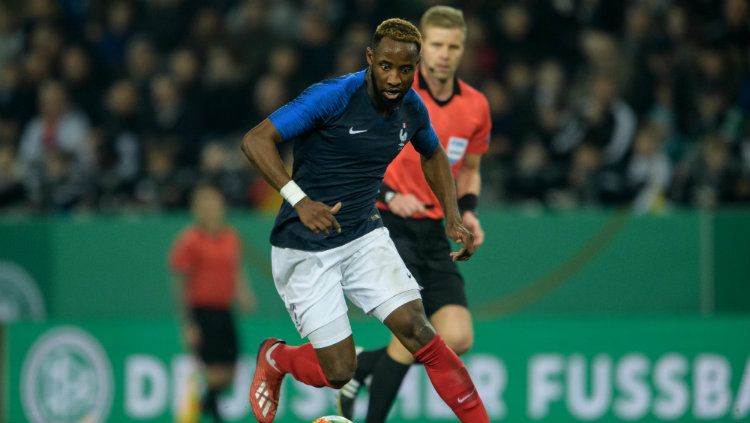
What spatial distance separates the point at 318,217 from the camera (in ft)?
19.0

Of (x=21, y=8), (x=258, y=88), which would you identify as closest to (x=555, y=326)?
(x=258, y=88)

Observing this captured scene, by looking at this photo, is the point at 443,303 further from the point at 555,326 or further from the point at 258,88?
the point at 258,88

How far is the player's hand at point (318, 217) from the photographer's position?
5.77 metres

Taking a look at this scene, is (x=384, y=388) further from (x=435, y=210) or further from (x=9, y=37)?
(x=9, y=37)

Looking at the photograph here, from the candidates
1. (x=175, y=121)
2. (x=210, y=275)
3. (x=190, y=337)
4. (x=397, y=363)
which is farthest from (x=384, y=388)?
(x=175, y=121)

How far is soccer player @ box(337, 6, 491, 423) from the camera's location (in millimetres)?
7371

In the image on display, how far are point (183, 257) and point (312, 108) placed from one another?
5.86 m

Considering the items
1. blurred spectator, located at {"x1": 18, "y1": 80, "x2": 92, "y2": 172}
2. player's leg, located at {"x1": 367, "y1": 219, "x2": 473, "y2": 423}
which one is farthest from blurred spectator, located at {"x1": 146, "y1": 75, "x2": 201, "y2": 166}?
player's leg, located at {"x1": 367, "y1": 219, "x2": 473, "y2": 423}

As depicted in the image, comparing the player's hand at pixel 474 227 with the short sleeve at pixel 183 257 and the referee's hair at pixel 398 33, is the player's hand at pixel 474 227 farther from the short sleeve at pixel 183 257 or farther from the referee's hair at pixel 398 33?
the short sleeve at pixel 183 257

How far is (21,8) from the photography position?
49.1 ft

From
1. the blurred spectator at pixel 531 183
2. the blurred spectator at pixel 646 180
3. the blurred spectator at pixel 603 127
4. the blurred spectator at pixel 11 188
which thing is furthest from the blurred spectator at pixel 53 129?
the blurred spectator at pixel 646 180

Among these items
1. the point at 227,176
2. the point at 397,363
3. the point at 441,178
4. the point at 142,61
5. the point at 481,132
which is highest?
the point at 142,61

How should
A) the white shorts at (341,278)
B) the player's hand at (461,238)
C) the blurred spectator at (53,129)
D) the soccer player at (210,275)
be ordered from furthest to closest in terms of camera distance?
the blurred spectator at (53,129) → the soccer player at (210,275) → the white shorts at (341,278) → the player's hand at (461,238)

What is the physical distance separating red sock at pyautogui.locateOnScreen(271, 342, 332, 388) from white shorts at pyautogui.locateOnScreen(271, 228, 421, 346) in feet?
0.86
